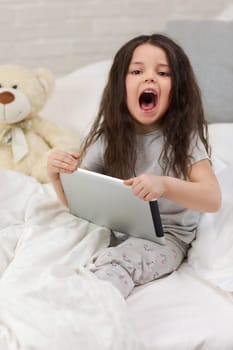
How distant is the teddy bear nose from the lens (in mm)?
1488

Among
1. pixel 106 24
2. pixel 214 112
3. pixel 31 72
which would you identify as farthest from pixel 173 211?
pixel 106 24

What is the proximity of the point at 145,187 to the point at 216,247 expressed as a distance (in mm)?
211

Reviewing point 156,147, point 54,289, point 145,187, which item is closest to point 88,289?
point 54,289

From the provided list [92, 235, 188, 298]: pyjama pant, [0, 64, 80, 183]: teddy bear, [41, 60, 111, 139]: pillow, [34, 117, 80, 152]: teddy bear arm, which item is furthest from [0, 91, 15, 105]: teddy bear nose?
[92, 235, 188, 298]: pyjama pant

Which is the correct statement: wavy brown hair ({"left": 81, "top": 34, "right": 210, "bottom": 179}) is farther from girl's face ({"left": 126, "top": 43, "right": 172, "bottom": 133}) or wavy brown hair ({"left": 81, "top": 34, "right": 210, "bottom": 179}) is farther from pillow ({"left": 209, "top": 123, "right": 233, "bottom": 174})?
pillow ({"left": 209, "top": 123, "right": 233, "bottom": 174})

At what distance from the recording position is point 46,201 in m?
1.26

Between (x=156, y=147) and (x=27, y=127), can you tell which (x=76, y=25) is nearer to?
(x=27, y=127)

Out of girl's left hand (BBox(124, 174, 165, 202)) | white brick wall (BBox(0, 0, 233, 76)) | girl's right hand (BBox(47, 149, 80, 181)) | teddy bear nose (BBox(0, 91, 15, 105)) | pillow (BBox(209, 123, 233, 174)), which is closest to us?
girl's left hand (BBox(124, 174, 165, 202))

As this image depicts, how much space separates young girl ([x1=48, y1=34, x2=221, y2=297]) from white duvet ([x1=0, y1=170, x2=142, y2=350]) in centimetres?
6

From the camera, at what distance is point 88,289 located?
3.19 feet

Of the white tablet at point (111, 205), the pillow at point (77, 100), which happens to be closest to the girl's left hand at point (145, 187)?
the white tablet at point (111, 205)

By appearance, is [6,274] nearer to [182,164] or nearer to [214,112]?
[182,164]

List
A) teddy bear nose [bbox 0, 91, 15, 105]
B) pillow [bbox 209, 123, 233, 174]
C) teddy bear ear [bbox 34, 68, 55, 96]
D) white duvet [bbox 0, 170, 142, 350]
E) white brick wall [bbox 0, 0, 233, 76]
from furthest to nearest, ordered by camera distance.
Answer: white brick wall [bbox 0, 0, 233, 76] → teddy bear ear [bbox 34, 68, 55, 96] → teddy bear nose [bbox 0, 91, 15, 105] → pillow [bbox 209, 123, 233, 174] → white duvet [bbox 0, 170, 142, 350]

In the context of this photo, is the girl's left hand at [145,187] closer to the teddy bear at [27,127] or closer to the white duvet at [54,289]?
the white duvet at [54,289]
